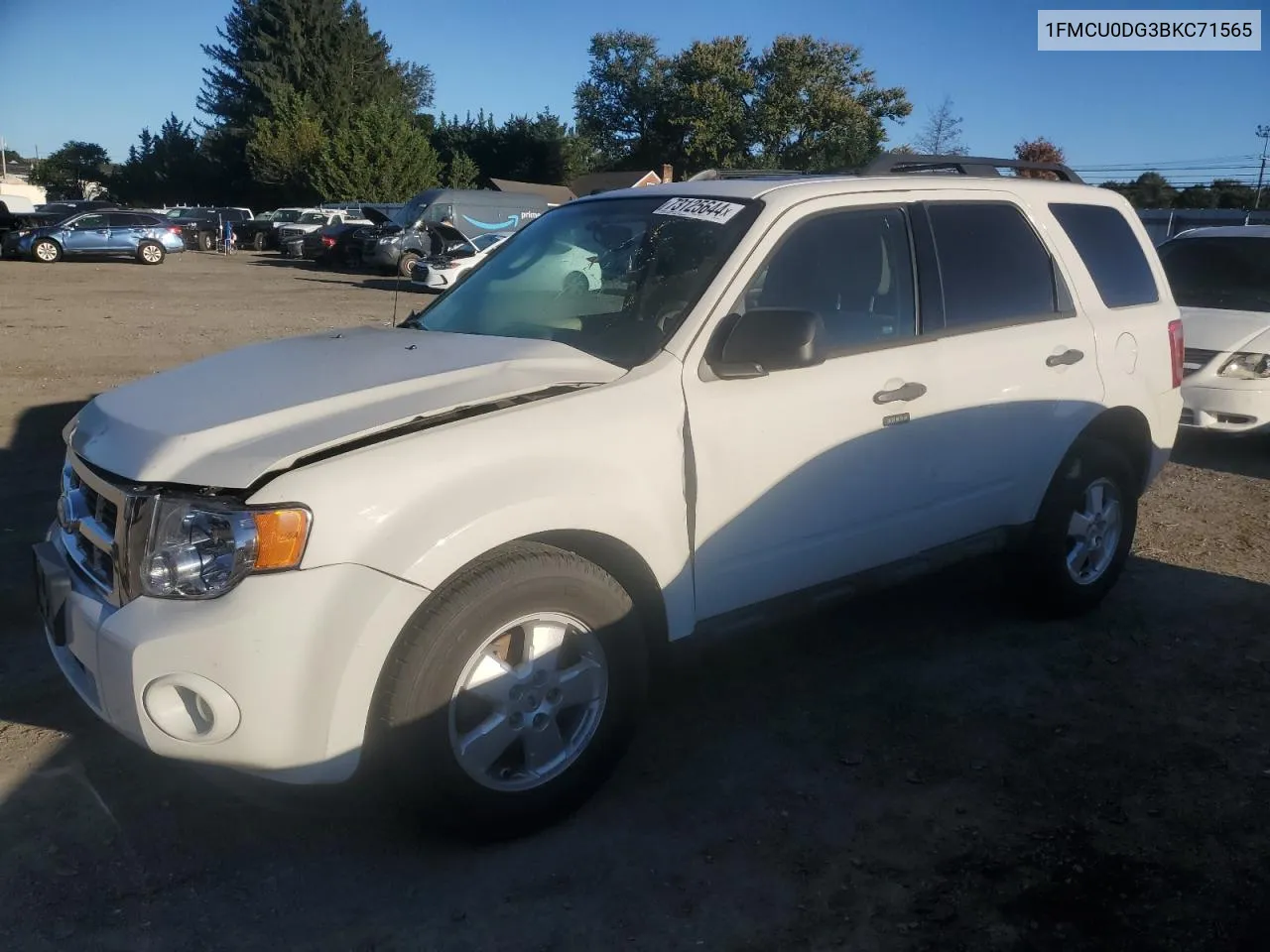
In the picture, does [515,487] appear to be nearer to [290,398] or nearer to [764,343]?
[290,398]

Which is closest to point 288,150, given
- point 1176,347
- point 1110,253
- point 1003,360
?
point 1110,253

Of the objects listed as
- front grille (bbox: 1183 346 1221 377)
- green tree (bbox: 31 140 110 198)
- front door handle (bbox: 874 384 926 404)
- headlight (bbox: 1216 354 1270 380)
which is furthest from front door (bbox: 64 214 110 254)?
green tree (bbox: 31 140 110 198)

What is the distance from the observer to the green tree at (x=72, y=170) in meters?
78.4

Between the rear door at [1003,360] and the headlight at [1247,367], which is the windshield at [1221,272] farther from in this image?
the rear door at [1003,360]

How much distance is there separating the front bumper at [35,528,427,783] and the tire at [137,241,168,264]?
1270 inches

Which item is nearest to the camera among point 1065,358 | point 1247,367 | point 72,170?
point 1065,358

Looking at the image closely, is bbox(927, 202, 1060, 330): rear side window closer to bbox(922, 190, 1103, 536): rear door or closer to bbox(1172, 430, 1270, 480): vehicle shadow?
bbox(922, 190, 1103, 536): rear door

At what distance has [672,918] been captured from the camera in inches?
108

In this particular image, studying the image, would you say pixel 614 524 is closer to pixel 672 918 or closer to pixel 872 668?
pixel 672 918

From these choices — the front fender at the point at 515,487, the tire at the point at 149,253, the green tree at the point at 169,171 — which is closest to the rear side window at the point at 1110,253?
the front fender at the point at 515,487

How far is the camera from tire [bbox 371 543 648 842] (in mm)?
2662

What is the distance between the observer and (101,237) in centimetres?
3075

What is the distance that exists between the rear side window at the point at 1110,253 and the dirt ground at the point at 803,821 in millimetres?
1471

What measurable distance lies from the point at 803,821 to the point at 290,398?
1950mm
